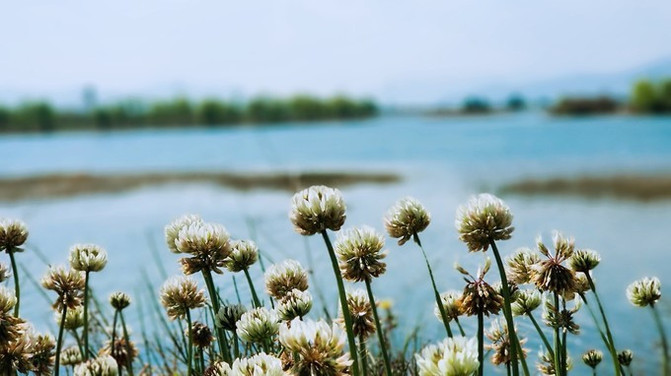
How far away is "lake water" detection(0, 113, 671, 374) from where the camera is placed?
5.11m

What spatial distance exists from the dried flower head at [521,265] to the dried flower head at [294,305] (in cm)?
43

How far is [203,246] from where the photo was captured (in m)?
1.51

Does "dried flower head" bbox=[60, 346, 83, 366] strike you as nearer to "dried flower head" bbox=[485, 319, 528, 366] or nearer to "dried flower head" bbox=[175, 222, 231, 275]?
"dried flower head" bbox=[175, 222, 231, 275]

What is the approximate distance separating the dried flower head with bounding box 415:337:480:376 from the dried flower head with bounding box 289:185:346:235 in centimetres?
32

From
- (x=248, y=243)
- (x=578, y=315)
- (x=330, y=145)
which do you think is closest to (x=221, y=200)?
(x=578, y=315)

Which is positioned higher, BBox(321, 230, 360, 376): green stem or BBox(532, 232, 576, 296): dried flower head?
BBox(532, 232, 576, 296): dried flower head

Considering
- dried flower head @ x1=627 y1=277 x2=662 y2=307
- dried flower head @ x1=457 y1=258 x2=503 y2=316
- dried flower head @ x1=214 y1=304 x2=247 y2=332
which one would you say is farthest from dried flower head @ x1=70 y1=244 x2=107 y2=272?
dried flower head @ x1=627 y1=277 x2=662 y2=307

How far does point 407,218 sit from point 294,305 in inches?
10.9

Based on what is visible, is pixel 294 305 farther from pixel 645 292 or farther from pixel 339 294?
pixel 645 292

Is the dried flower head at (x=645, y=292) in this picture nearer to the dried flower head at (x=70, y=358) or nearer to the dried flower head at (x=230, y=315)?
the dried flower head at (x=230, y=315)

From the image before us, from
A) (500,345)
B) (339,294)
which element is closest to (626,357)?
(500,345)

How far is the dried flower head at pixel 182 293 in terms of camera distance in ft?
5.74

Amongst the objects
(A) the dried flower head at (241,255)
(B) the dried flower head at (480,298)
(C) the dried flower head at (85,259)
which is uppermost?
(C) the dried flower head at (85,259)

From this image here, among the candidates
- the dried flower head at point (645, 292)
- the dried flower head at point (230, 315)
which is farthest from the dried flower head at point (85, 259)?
the dried flower head at point (645, 292)
